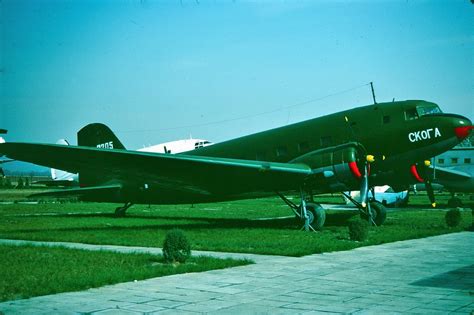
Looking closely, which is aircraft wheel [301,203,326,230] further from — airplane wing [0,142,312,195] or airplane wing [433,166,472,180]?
airplane wing [433,166,472,180]

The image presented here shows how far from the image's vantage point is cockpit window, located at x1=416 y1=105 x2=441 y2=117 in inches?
768

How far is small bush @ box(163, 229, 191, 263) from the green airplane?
6.75 meters

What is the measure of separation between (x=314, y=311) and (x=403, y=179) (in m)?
16.9

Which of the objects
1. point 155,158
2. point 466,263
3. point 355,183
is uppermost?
point 155,158

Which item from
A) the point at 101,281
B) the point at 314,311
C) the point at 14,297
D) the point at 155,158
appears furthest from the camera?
the point at 155,158

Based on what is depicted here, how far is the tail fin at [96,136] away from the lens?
28.1m

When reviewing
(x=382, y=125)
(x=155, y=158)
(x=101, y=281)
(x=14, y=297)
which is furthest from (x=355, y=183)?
(x=14, y=297)

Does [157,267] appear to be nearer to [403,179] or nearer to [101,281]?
[101,281]

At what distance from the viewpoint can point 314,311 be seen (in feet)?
23.7

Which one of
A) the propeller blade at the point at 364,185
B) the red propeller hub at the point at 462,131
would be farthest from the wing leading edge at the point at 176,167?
the red propeller hub at the point at 462,131

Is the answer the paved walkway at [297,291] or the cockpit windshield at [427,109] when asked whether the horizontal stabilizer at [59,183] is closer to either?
the cockpit windshield at [427,109]

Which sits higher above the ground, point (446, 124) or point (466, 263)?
point (446, 124)

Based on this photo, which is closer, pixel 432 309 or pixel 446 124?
pixel 432 309

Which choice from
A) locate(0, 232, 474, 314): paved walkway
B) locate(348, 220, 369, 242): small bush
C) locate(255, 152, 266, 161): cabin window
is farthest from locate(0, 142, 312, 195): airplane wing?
locate(0, 232, 474, 314): paved walkway
